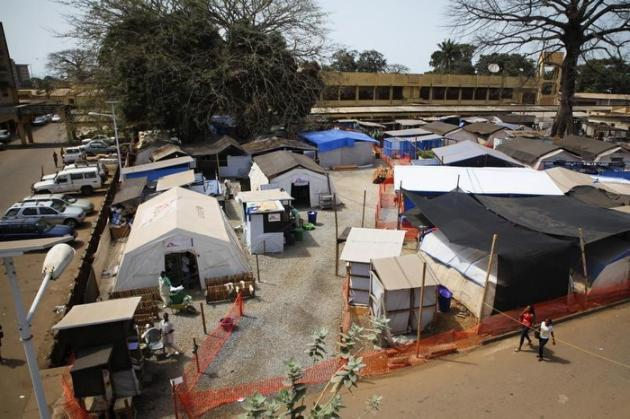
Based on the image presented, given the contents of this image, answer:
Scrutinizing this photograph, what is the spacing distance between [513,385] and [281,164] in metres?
16.4

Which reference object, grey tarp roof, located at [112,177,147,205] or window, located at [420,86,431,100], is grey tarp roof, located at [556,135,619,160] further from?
window, located at [420,86,431,100]

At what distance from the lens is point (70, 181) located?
25375 millimetres

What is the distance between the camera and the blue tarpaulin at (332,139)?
31.6 metres

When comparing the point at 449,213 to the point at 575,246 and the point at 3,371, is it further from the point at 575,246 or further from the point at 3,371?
the point at 3,371

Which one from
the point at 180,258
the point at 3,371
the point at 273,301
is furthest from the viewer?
the point at 180,258

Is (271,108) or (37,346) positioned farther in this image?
(271,108)

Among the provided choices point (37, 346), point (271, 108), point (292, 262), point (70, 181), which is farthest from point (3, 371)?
point (271, 108)

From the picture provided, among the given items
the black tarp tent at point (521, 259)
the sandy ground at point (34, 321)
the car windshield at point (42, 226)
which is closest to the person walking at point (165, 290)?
the sandy ground at point (34, 321)

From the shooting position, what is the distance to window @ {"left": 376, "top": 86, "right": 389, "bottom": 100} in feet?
196

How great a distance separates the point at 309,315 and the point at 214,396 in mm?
3950

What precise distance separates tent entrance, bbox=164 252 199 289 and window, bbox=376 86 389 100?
166 feet

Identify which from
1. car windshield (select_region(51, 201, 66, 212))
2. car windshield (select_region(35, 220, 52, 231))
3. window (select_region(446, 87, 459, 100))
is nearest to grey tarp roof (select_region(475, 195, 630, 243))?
car windshield (select_region(35, 220, 52, 231))

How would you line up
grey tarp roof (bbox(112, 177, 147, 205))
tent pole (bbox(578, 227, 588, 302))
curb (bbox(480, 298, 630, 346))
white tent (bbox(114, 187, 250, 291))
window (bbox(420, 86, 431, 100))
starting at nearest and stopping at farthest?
curb (bbox(480, 298, 630, 346)), tent pole (bbox(578, 227, 588, 302)), white tent (bbox(114, 187, 250, 291)), grey tarp roof (bbox(112, 177, 147, 205)), window (bbox(420, 86, 431, 100))

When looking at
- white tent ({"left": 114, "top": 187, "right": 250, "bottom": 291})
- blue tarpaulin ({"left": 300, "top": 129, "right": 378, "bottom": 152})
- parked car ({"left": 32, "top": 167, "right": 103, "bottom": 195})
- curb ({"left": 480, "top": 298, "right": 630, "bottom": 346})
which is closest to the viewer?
curb ({"left": 480, "top": 298, "right": 630, "bottom": 346})
